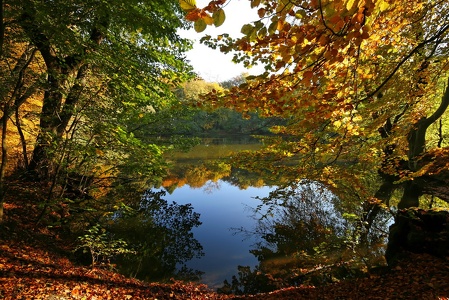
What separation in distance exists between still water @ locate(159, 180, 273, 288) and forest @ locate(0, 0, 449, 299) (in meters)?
0.65

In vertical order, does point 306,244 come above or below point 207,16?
below

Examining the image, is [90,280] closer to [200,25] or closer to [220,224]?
[200,25]

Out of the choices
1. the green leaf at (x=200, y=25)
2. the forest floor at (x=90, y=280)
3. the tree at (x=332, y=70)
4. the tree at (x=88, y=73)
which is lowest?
the forest floor at (x=90, y=280)

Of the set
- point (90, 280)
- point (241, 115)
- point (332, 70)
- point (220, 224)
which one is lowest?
point (90, 280)

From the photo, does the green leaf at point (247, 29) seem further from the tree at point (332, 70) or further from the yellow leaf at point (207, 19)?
the yellow leaf at point (207, 19)

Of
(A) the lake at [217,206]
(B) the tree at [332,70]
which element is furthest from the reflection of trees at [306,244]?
(B) the tree at [332,70]

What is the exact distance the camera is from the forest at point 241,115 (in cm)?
283

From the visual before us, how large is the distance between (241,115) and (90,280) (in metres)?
5.61

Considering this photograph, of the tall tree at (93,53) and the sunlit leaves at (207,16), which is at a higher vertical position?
the tall tree at (93,53)

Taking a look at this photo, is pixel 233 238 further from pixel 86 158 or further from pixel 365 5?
pixel 365 5

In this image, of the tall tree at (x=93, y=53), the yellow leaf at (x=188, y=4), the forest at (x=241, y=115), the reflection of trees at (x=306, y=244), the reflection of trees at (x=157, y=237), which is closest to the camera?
the yellow leaf at (x=188, y=4)

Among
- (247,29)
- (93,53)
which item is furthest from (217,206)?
(247,29)

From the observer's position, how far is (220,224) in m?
14.0

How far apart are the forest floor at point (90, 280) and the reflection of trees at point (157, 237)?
1.80 meters
